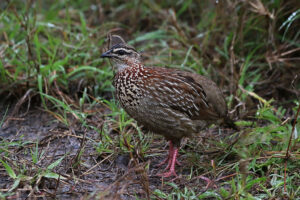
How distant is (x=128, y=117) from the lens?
18.2ft

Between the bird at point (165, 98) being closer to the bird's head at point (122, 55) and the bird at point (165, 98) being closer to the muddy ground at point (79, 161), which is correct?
the bird's head at point (122, 55)

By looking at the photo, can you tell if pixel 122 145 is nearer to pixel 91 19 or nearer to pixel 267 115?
pixel 267 115

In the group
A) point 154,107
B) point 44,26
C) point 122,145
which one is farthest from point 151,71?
point 44,26

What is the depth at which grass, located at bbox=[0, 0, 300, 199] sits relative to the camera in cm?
421

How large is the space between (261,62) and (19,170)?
4084 mm

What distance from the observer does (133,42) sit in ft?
23.1

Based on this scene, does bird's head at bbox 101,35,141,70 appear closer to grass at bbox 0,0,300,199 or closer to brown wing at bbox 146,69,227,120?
grass at bbox 0,0,300,199

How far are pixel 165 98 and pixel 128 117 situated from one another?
0.99 meters

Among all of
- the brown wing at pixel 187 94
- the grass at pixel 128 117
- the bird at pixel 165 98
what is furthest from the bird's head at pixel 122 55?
the brown wing at pixel 187 94

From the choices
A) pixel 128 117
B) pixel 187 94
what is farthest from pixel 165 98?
pixel 128 117

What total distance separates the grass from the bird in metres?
0.27

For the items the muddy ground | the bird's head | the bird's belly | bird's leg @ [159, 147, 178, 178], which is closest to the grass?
the muddy ground

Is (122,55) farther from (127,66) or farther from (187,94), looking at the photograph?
(187,94)

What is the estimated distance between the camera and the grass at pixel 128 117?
421cm
